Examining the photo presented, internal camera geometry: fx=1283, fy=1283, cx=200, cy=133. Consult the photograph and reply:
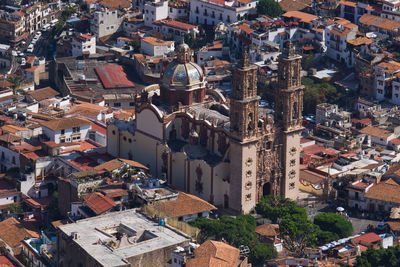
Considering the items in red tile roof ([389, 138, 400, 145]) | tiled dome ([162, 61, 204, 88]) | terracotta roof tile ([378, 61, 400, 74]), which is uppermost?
tiled dome ([162, 61, 204, 88])

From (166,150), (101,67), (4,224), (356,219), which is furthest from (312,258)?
(101,67)

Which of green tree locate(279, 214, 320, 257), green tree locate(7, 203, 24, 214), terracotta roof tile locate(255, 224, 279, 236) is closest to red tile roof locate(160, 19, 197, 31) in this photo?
green tree locate(7, 203, 24, 214)

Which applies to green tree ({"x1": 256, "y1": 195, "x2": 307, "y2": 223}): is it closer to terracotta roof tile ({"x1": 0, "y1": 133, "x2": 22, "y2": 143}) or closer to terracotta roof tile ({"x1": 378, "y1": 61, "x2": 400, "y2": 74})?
terracotta roof tile ({"x1": 0, "y1": 133, "x2": 22, "y2": 143})

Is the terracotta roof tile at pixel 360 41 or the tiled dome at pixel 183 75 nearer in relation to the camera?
the tiled dome at pixel 183 75

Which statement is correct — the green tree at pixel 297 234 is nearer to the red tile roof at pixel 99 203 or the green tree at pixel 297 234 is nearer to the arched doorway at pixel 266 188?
the arched doorway at pixel 266 188

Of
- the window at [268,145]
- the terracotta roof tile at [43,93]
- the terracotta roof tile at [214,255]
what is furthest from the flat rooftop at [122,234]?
the terracotta roof tile at [43,93]

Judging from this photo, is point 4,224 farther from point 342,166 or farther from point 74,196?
point 342,166

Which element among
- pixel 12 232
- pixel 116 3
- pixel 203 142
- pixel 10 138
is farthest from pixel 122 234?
pixel 116 3
